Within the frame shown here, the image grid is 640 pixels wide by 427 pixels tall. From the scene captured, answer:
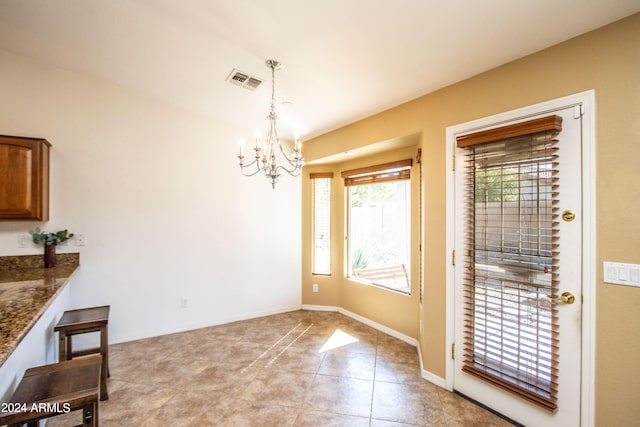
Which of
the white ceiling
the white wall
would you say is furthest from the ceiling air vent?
the white wall

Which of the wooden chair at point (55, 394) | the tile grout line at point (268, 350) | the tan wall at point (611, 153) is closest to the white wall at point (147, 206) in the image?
the tile grout line at point (268, 350)

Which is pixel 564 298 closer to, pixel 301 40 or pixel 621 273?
pixel 621 273

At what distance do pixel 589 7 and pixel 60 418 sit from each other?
14.2 ft

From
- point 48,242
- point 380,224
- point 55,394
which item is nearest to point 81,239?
point 48,242

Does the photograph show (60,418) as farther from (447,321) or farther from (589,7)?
(589,7)

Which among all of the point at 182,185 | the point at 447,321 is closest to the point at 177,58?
the point at 182,185

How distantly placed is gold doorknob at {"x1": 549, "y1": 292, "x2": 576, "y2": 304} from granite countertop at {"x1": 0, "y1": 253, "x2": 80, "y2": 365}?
9.12ft

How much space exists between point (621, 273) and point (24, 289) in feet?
12.7

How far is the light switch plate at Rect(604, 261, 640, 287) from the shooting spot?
1544mm

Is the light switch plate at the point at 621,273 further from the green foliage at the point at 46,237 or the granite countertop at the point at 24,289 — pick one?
the green foliage at the point at 46,237

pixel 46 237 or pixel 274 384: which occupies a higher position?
pixel 46 237

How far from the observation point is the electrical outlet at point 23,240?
9.44 feet

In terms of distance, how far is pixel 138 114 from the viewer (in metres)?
3.42

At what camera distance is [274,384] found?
8.21 feet
